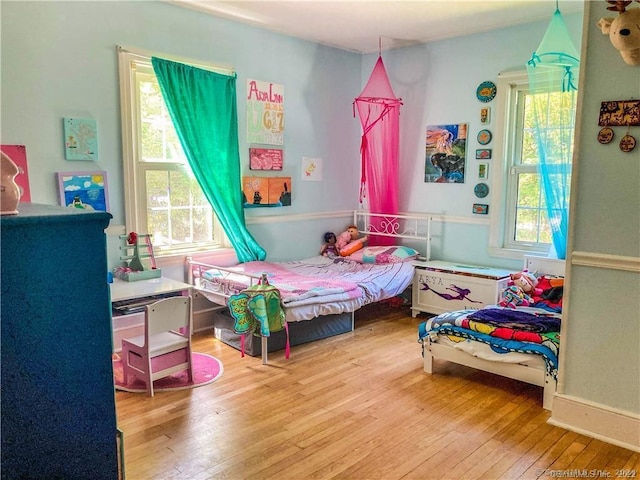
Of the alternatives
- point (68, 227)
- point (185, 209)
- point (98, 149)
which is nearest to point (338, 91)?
point (185, 209)

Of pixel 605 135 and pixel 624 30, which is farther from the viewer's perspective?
pixel 605 135

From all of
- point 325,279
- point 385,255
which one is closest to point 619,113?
point 325,279

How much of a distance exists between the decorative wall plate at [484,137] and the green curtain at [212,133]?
2.17m

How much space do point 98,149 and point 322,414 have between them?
2349mm

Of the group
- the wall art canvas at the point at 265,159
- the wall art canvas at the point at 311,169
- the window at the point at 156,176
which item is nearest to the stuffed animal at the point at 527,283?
the wall art canvas at the point at 311,169

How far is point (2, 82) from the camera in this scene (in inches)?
120

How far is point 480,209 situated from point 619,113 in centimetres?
230

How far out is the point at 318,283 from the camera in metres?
4.01

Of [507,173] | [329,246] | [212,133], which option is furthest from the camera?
[329,246]

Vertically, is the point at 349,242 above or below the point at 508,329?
above

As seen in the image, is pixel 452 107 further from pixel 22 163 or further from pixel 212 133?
pixel 22 163

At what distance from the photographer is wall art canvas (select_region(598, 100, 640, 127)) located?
2.32 metres

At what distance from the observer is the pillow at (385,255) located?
4797 mm

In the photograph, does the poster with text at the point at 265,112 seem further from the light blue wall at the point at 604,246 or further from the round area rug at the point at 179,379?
the light blue wall at the point at 604,246
